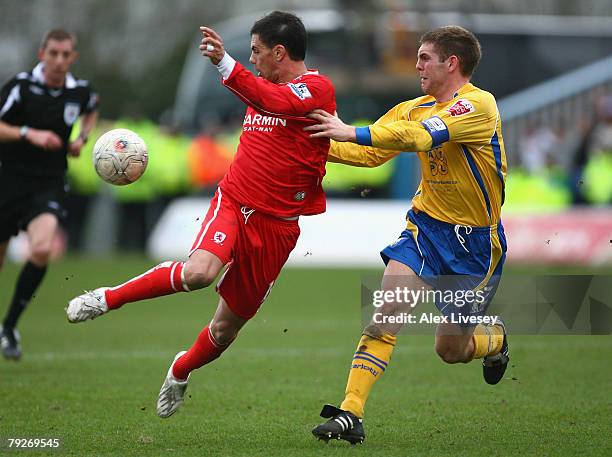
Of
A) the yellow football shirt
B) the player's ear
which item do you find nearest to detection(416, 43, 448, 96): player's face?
the yellow football shirt

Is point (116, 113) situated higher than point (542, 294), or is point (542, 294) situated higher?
point (116, 113)

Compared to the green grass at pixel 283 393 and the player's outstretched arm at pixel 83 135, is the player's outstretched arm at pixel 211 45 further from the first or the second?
the player's outstretched arm at pixel 83 135

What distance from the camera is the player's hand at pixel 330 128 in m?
6.41

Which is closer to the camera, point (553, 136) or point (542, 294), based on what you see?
point (542, 294)

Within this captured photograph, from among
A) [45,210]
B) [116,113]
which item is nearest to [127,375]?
[45,210]

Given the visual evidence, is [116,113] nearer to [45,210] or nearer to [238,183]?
[45,210]

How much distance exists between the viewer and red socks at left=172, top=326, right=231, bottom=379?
23.3 ft

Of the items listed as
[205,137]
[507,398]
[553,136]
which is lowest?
[507,398]

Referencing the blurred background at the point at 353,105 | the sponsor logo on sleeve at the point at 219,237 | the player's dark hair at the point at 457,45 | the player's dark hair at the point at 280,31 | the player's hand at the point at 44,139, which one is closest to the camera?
the sponsor logo on sleeve at the point at 219,237

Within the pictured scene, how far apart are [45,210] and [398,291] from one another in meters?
4.32

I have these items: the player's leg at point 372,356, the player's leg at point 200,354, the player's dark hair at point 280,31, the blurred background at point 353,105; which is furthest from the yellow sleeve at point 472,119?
the blurred background at point 353,105

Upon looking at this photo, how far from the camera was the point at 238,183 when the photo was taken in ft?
22.6

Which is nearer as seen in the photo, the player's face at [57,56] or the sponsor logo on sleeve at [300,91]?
the sponsor logo on sleeve at [300,91]

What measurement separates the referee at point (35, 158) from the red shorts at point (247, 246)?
10.9ft
